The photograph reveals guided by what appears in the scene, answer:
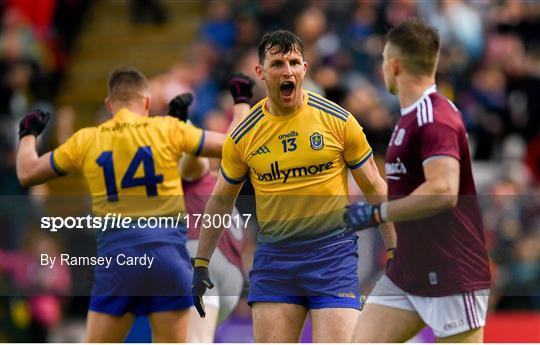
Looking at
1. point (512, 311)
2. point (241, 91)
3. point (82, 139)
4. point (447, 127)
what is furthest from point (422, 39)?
point (512, 311)

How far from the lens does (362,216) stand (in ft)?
22.5

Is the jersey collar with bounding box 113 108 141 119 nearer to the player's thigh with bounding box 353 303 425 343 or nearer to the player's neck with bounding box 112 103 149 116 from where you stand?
the player's neck with bounding box 112 103 149 116

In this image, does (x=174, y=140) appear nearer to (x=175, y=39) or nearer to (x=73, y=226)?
(x=73, y=226)

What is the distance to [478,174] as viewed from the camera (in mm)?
12648

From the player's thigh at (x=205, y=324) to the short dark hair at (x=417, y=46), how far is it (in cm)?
264

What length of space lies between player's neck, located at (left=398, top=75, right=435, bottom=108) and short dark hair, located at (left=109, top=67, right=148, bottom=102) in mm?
2332

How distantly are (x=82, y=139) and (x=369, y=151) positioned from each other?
2148 mm

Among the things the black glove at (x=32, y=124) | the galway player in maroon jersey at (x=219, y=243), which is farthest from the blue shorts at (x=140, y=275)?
the black glove at (x=32, y=124)

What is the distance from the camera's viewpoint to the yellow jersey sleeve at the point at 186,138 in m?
8.48

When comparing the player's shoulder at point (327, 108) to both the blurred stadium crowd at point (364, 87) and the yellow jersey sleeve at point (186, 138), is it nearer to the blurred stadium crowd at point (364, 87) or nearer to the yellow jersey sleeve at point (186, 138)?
the yellow jersey sleeve at point (186, 138)

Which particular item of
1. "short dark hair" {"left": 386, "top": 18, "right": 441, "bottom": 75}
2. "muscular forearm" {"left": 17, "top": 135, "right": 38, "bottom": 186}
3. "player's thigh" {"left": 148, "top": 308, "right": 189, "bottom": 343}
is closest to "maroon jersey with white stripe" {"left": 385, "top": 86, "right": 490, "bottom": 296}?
"short dark hair" {"left": 386, "top": 18, "right": 441, "bottom": 75}

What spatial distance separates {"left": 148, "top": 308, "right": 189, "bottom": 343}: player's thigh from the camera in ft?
28.2

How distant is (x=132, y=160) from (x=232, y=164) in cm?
115

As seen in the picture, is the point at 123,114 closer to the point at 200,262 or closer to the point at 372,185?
the point at 200,262
